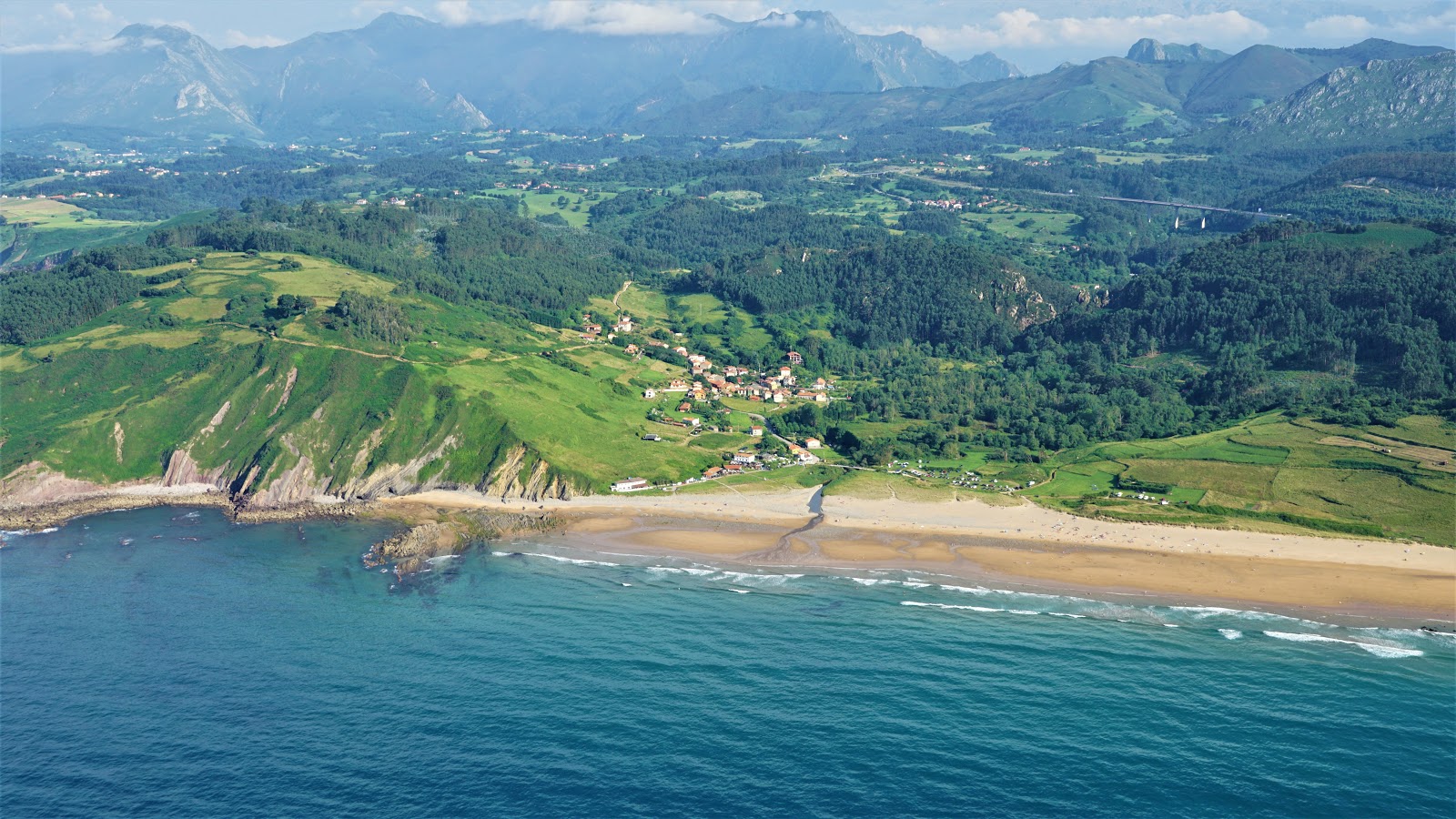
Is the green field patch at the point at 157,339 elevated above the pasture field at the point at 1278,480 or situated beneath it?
elevated above

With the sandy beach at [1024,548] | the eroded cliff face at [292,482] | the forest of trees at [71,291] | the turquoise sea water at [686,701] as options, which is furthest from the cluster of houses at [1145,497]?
the forest of trees at [71,291]

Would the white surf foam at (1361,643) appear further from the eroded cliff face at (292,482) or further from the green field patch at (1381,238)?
the green field patch at (1381,238)

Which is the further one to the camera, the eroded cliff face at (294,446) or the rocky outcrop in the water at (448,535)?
the eroded cliff face at (294,446)

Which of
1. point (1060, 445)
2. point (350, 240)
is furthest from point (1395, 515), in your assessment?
point (350, 240)

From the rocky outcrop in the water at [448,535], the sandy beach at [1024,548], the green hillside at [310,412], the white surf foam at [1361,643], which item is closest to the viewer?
the white surf foam at [1361,643]

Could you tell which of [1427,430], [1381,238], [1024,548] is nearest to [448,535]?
[1024,548]

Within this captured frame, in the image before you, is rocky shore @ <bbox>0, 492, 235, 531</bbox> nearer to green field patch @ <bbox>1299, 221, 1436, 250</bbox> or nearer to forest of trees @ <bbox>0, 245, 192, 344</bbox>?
forest of trees @ <bbox>0, 245, 192, 344</bbox>
